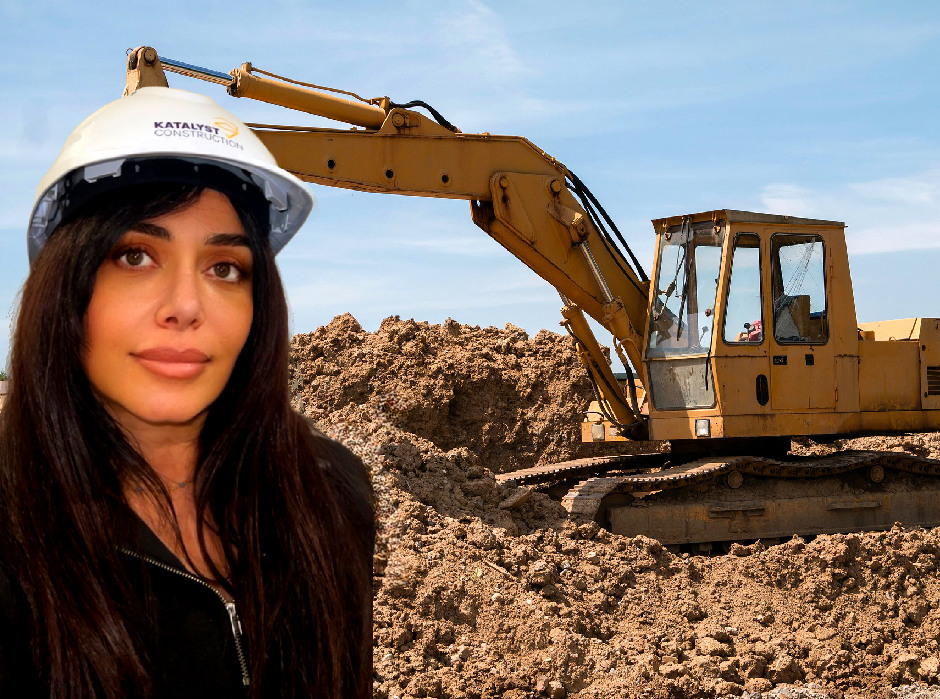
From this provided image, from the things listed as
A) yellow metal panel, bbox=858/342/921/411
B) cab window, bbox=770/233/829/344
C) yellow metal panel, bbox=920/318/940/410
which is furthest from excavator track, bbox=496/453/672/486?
yellow metal panel, bbox=920/318/940/410

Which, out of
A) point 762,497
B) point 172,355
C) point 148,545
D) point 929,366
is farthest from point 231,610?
point 929,366

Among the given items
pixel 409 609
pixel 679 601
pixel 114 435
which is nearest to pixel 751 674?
pixel 679 601

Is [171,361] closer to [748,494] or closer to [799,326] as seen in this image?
[748,494]

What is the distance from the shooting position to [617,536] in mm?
7797

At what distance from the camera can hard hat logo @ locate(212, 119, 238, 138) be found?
1591mm

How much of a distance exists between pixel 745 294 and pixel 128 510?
25.6 ft

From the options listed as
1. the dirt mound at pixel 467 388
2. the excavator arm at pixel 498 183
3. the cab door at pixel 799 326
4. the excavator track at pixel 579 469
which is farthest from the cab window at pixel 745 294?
→ the dirt mound at pixel 467 388

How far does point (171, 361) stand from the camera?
61.1 inches

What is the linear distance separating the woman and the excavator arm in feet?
22.0

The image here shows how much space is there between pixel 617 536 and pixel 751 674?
6.65 feet

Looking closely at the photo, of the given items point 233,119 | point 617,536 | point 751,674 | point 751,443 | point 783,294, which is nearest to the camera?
point 233,119

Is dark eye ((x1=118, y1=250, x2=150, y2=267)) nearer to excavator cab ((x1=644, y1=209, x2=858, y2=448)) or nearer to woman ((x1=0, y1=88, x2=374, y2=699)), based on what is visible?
woman ((x1=0, y1=88, x2=374, y2=699))

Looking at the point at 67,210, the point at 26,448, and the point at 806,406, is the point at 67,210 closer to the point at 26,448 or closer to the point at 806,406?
the point at 26,448

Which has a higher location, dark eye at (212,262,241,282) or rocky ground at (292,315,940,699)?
dark eye at (212,262,241,282)
